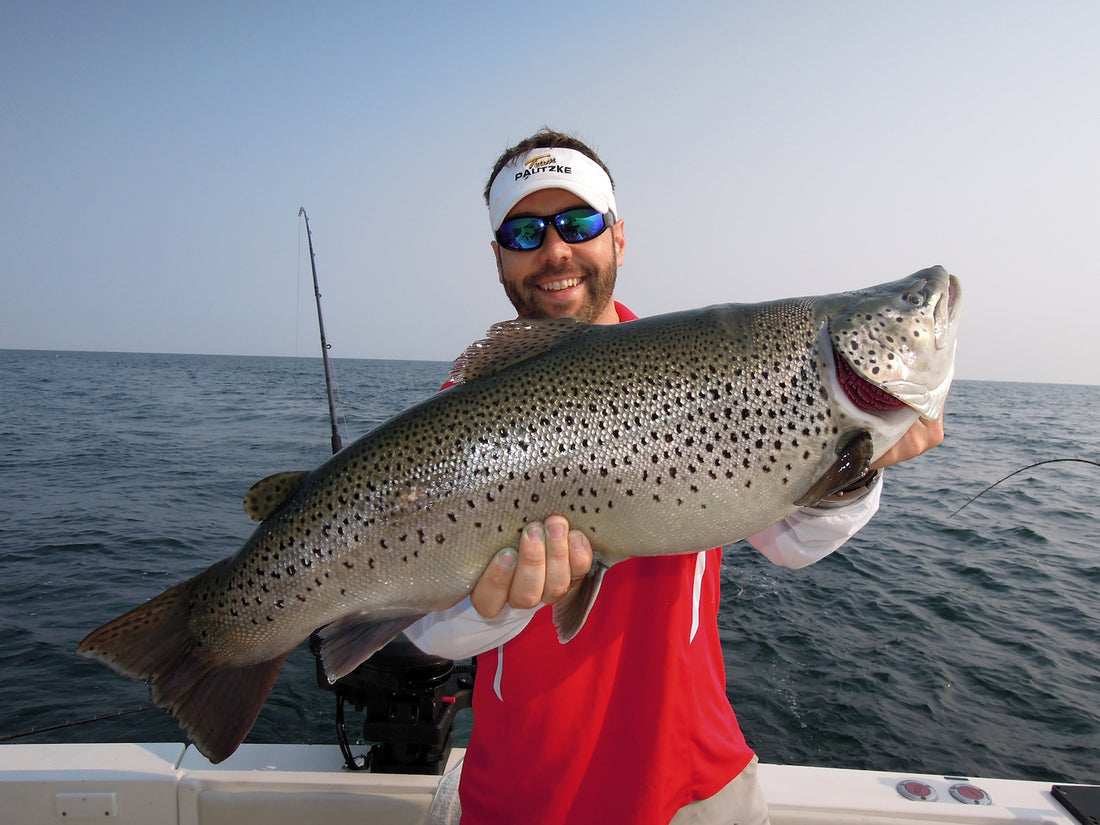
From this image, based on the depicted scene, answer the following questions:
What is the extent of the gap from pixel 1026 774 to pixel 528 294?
7112mm

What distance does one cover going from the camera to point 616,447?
2.45 metres

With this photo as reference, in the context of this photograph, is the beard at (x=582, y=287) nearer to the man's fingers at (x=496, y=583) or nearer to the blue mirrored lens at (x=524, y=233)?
the blue mirrored lens at (x=524, y=233)

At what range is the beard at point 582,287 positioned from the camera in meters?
3.68

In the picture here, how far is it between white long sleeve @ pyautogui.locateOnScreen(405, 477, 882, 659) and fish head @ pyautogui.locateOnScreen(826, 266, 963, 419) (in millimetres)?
501

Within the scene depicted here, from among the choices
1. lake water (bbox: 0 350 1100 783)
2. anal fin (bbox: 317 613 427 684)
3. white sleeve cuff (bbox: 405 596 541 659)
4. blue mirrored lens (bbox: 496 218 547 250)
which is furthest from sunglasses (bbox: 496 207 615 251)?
lake water (bbox: 0 350 1100 783)

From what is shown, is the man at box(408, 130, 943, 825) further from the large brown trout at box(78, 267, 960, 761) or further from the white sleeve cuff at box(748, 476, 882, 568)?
the large brown trout at box(78, 267, 960, 761)

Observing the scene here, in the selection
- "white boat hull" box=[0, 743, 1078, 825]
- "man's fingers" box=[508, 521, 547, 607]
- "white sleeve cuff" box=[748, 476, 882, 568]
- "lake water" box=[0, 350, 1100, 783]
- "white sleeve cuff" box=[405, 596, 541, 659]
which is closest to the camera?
"man's fingers" box=[508, 521, 547, 607]

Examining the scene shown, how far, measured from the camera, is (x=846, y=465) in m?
2.42

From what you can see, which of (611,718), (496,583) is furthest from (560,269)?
(611,718)

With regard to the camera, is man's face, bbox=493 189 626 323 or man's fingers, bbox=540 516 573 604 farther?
man's face, bbox=493 189 626 323

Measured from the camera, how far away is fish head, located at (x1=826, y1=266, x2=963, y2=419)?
→ 8.09ft

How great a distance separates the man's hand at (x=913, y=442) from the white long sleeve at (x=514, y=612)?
19cm

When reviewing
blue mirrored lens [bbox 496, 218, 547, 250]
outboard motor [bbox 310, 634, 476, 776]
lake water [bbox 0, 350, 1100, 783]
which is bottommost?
lake water [bbox 0, 350, 1100, 783]

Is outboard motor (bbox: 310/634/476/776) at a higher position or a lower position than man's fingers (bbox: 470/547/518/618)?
lower
